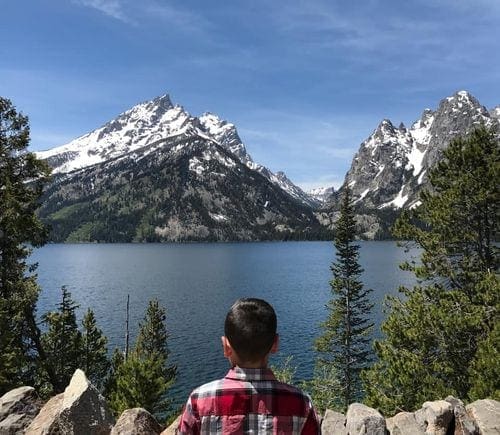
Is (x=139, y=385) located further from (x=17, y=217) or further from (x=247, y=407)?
(x=247, y=407)

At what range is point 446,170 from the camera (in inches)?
957

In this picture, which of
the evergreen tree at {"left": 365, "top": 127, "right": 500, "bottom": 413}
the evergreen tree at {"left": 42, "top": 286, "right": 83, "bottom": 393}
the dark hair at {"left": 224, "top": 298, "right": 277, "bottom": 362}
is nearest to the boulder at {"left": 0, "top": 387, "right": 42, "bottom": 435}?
the dark hair at {"left": 224, "top": 298, "right": 277, "bottom": 362}

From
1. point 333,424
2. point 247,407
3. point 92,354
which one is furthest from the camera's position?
point 92,354

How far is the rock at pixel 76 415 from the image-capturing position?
1031 centimetres

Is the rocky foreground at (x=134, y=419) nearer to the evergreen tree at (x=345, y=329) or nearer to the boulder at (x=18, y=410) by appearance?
the boulder at (x=18, y=410)

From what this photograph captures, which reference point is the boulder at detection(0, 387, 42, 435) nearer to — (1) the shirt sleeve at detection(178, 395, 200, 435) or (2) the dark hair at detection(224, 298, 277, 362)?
(1) the shirt sleeve at detection(178, 395, 200, 435)

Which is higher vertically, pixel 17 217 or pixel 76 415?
pixel 17 217

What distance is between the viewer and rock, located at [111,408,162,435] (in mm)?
10711

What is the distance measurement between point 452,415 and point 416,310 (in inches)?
455

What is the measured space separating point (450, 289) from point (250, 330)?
2317cm

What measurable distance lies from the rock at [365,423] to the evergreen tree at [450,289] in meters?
11.2

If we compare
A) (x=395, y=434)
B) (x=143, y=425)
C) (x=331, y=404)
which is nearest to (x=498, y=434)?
(x=395, y=434)

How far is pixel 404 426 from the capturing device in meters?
11.1

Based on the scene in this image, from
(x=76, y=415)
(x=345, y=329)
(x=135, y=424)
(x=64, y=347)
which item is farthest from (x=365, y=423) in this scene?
(x=345, y=329)
